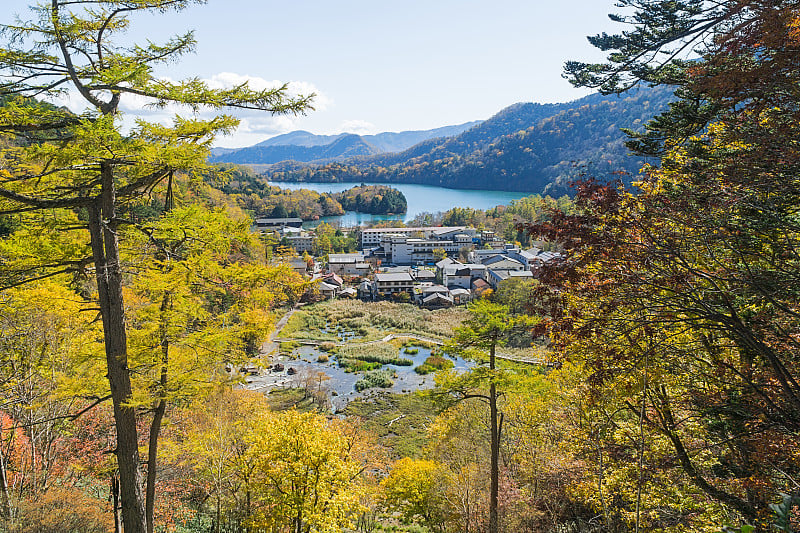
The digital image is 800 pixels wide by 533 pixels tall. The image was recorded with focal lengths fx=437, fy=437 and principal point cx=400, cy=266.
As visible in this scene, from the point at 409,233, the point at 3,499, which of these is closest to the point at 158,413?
the point at 3,499

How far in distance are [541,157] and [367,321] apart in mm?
88757

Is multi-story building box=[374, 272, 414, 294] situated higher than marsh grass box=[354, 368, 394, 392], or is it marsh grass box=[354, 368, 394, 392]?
multi-story building box=[374, 272, 414, 294]

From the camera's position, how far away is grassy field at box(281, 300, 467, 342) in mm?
26828

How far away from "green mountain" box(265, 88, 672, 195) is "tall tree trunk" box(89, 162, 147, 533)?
255 feet

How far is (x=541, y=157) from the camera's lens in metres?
105

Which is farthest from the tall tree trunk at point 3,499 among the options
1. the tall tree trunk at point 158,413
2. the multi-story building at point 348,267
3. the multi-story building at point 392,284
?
the multi-story building at point 348,267

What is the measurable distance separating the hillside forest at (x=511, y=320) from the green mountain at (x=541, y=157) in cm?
7405

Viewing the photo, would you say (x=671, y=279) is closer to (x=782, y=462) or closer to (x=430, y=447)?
(x=782, y=462)

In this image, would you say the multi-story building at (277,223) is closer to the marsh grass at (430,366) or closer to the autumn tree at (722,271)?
the marsh grass at (430,366)

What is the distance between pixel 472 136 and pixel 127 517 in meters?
161

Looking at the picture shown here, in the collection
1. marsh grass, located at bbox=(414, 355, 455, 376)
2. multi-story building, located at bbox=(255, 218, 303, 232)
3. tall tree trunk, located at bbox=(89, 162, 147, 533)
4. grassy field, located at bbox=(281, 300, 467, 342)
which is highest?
tall tree trunk, located at bbox=(89, 162, 147, 533)

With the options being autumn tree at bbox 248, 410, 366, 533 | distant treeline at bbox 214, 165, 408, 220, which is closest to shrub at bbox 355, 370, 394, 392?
autumn tree at bbox 248, 410, 366, 533

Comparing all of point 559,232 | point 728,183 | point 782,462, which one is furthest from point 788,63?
point 782,462

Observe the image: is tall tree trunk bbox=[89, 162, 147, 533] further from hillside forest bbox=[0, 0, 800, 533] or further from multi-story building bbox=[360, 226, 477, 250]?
multi-story building bbox=[360, 226, 477, 250]
